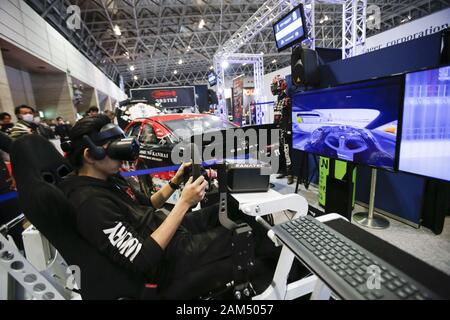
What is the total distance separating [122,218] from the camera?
927 mm

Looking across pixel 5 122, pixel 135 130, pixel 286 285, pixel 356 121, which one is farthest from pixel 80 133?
pixel 5 122

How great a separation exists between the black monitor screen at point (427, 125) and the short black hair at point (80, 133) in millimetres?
2035

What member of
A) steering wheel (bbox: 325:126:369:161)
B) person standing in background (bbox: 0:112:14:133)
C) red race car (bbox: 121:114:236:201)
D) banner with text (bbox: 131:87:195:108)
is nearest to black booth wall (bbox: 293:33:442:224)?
steering wheel (bbox: 325:126:369:161)

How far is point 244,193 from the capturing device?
1.43 m

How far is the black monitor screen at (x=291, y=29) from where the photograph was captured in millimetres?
4383

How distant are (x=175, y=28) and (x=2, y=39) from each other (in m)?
9.51

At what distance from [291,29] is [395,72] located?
8.91 feet

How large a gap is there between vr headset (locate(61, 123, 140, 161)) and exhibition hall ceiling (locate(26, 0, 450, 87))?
26.3ft

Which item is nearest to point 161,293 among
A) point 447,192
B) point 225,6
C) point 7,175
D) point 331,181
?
point 331,181

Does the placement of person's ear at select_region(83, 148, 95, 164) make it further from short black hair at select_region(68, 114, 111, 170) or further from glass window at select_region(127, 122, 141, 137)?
glass window at select_region(127, 122, 141, 137)

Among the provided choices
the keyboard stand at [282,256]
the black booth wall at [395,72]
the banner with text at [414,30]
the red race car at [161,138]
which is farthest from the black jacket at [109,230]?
the banner with text at [414,30]

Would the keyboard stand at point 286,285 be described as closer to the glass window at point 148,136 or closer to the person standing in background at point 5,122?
the glass window at point 148,136
